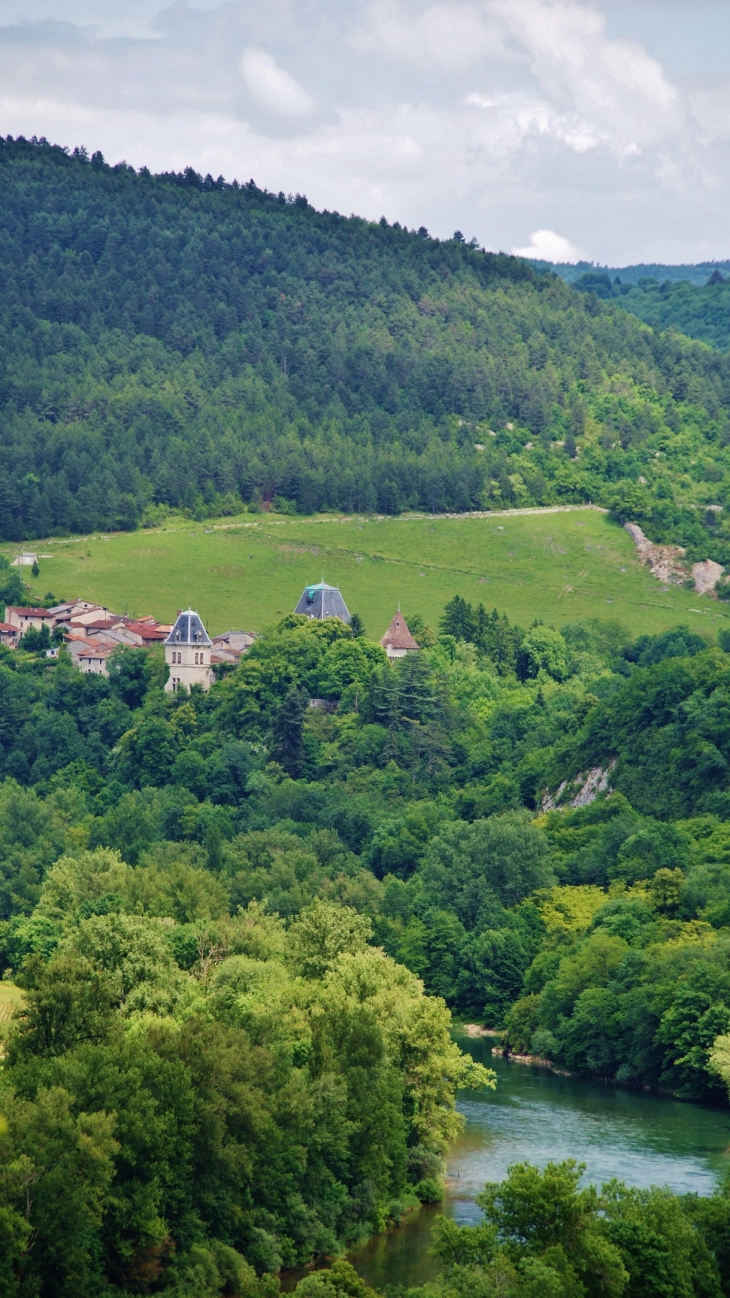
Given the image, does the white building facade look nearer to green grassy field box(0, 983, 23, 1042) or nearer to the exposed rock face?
the exposed rock face

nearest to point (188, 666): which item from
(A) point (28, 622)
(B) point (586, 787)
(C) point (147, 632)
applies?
(C) point (147, 632)

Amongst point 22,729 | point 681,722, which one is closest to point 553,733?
point 681,722

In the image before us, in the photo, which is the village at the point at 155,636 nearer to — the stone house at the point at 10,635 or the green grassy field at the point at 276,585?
the stone house at the point at 10,635

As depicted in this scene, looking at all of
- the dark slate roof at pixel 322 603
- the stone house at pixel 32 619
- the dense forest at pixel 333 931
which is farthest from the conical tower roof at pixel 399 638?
the stone house at pixel 32 619

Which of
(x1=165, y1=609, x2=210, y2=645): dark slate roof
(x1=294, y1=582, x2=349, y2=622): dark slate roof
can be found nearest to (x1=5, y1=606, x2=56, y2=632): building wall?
(x1=165, y1=609, x2=210, y2=645): dark slate roof

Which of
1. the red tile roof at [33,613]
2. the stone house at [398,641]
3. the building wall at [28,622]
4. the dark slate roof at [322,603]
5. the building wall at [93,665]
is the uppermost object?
the dark slate roof at [322,603]

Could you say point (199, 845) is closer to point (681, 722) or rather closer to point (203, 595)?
point (681, 722)
